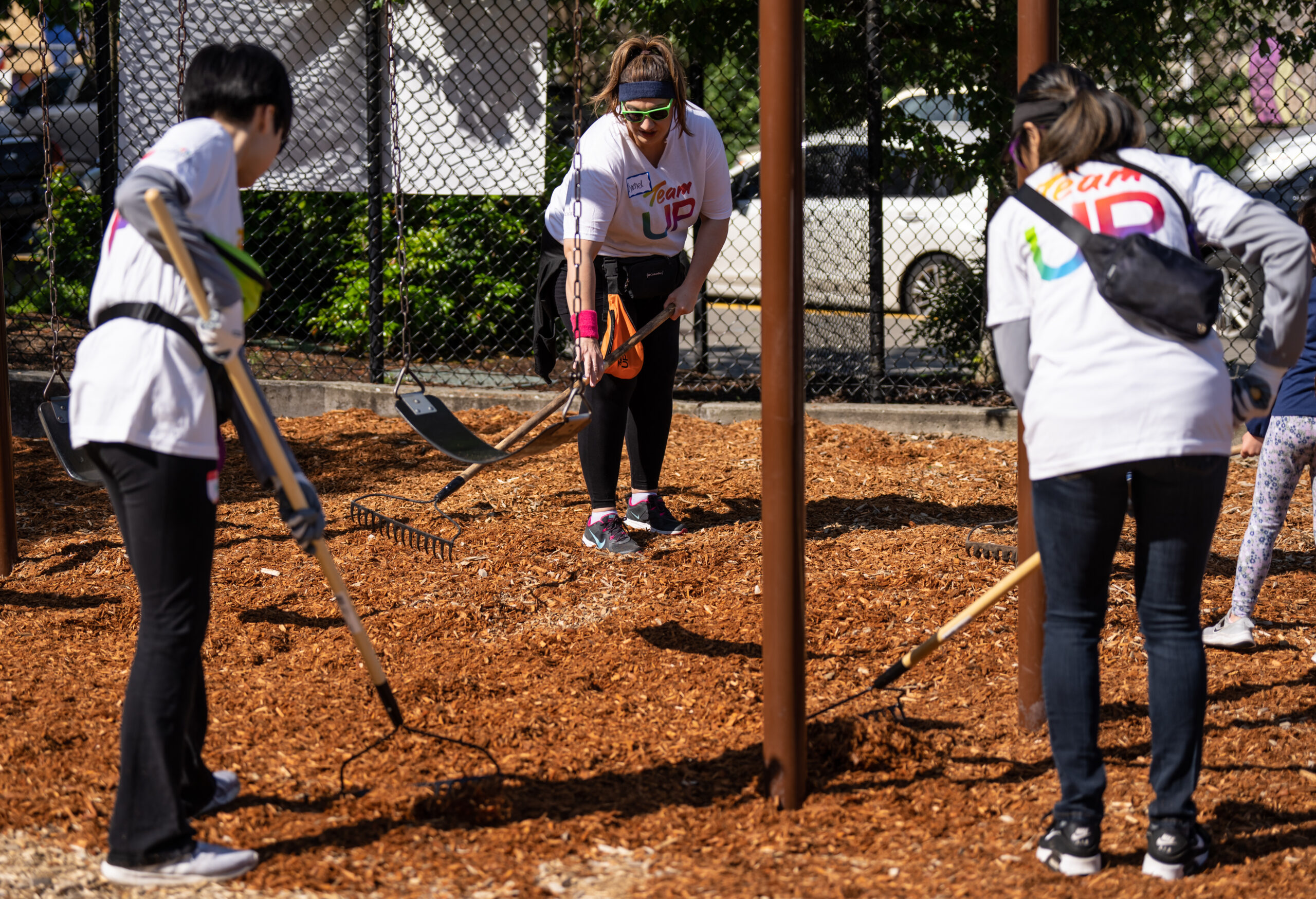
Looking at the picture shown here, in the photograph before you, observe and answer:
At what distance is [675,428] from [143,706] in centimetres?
445

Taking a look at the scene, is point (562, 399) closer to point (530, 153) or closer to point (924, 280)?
point (530, 153)

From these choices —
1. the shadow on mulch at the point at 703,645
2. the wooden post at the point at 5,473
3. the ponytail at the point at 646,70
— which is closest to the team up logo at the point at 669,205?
the ponytail at the point at 646,70

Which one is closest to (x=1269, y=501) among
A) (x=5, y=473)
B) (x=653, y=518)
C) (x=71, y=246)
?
(x=653, y=518)

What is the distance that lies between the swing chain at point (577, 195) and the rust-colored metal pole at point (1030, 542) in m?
1.35

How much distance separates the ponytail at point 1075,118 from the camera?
2.44 m

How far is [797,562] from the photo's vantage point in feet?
9.16

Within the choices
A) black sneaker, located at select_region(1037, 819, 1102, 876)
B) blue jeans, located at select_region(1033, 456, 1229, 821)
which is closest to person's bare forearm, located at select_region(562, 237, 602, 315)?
blue jeans, located at select_region(1033, 456, 1229, 821)

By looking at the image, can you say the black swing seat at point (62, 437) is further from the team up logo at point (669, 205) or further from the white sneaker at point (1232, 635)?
the white sneaker at point (1232, 635)

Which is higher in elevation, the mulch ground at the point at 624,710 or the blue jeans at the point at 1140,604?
the blue jeans at the point at 1140,604

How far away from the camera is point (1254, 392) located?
246cm

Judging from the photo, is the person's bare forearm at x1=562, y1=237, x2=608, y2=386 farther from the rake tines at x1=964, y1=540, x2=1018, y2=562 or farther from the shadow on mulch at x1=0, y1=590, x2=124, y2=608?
the shadow on mulch at x1=0, y1=590, x2=124, y2=608

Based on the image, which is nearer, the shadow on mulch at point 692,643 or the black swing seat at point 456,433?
the black swing seat at point 456,433

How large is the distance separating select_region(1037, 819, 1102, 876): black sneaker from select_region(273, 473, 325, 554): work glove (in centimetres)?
166

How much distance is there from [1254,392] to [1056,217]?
0.52 metres
